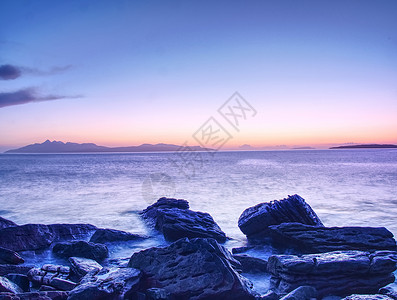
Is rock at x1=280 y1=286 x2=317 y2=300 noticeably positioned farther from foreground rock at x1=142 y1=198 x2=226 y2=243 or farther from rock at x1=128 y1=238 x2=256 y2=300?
foreground rock at x1=142 y1=198 x2=226 y2=243

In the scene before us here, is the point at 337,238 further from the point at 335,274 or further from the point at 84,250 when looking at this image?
the point at 84,250

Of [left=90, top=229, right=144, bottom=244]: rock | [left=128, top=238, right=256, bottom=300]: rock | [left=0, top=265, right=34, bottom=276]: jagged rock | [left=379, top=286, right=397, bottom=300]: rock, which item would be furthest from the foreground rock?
[left=379, top=286, right=397, bottom=300]: rock

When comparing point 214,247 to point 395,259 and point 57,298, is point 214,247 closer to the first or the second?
point 57,298

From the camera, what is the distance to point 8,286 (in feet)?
19.2

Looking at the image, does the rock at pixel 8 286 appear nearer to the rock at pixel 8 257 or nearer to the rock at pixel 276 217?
the rock at pixel 8 257

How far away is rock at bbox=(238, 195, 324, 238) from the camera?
36.0 ft

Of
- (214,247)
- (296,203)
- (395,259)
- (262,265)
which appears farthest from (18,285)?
(296,203)

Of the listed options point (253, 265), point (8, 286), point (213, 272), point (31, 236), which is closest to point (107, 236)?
point (31, 236)

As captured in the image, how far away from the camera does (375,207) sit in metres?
19.5

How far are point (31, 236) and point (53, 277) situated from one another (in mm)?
3881

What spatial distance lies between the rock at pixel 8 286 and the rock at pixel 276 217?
24.1 feet

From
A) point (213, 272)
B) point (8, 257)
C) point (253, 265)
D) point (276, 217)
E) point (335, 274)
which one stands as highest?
point (213, 272)

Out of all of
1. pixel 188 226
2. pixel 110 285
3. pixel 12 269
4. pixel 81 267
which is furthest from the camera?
pixel 188 226

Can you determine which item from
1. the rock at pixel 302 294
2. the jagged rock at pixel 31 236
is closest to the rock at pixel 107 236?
the jagged rock at pixel 31 236
